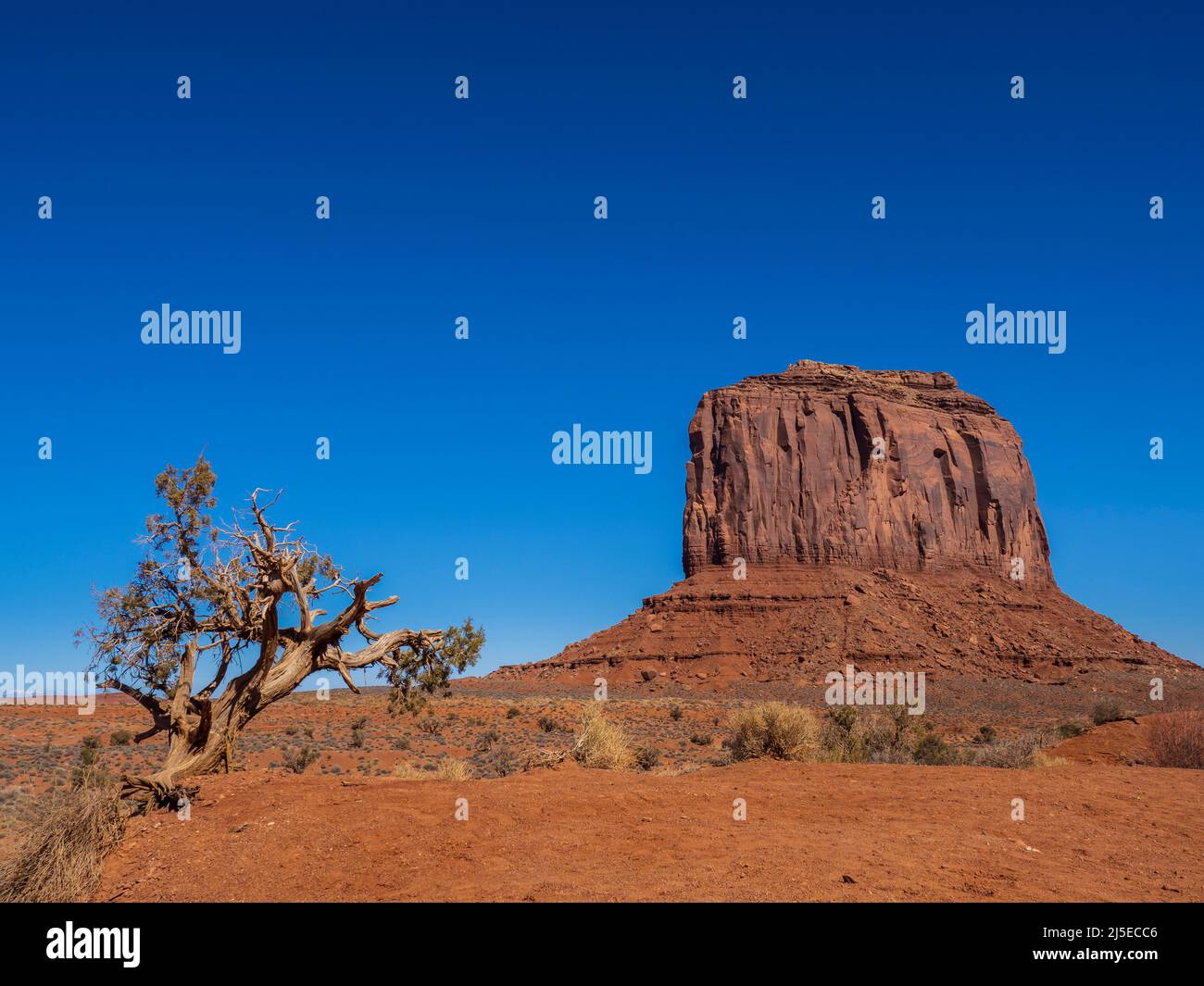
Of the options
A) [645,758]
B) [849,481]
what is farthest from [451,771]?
[849,481]

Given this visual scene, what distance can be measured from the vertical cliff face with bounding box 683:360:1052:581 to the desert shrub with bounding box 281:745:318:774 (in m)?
71.0

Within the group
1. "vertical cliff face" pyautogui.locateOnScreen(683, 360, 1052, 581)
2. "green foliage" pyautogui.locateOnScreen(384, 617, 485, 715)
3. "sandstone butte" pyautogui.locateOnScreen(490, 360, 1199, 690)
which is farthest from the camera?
"vertical cliff face" pyautogui.locateOnScreen(683, 360, 1052, 581)

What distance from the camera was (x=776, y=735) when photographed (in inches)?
698

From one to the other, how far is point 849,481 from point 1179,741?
3202 inches

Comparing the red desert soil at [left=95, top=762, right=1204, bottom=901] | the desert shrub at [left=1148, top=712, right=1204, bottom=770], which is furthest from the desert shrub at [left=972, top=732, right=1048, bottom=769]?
the red desert soil at [left=95, top=762, right=1204, bottom=901]

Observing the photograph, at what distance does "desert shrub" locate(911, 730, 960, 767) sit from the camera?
727 inches

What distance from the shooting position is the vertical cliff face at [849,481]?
93562 mm

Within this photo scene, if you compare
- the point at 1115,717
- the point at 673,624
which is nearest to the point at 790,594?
the point at 673,624

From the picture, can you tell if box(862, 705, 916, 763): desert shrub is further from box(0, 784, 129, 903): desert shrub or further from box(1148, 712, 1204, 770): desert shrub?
box(0, 784, 129, 903): desert shrub

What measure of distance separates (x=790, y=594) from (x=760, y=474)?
18.3m

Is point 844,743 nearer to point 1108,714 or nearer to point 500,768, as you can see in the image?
point 500,768

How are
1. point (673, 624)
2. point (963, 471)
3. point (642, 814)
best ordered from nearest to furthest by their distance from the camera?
1. point (642, 814)
2. point (673, 624)
3. point (963, 471)
